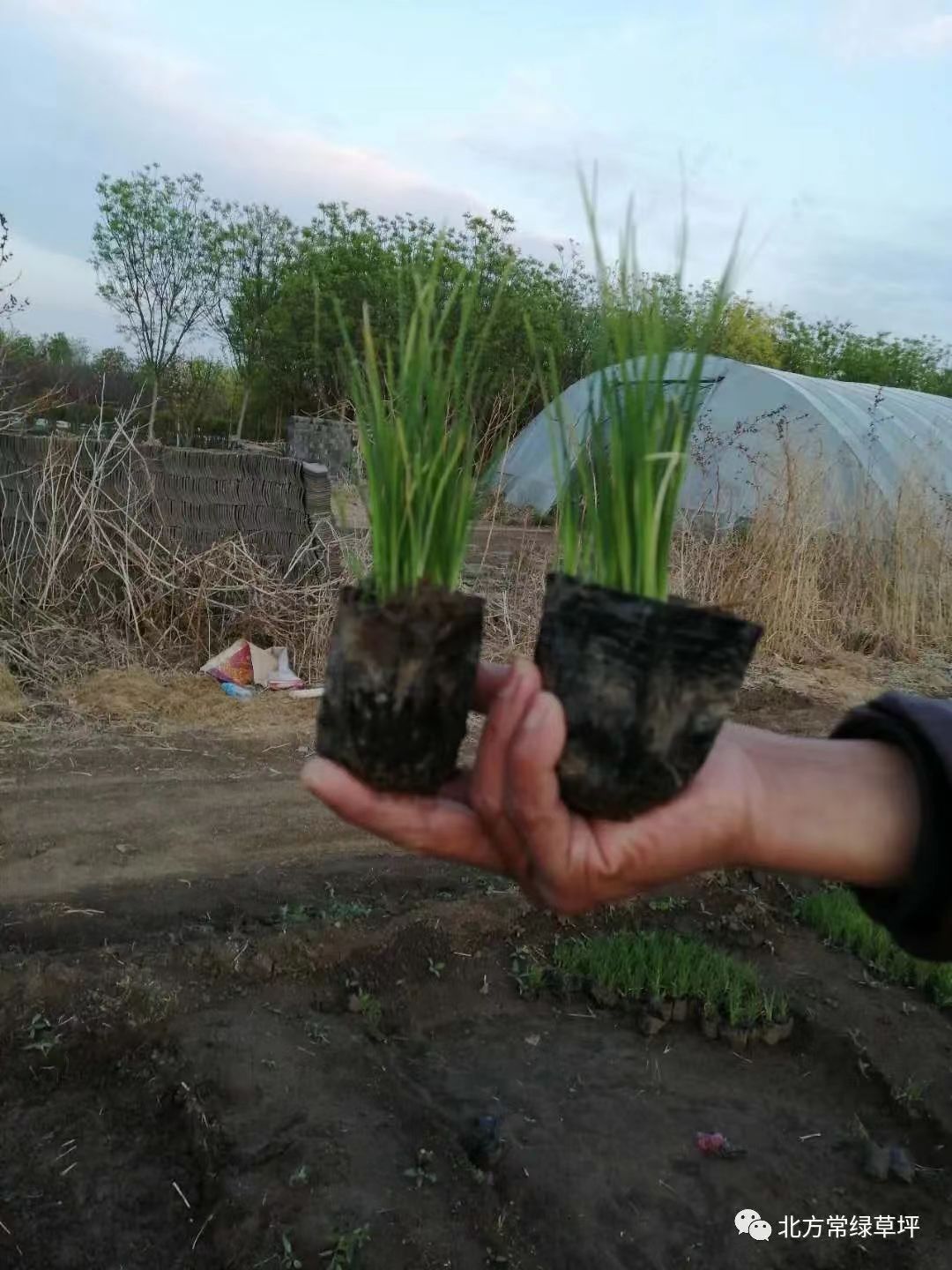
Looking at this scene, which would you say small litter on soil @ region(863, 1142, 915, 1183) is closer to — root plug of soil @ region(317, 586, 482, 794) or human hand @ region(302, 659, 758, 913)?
human hand @ region(302, 659, 758, 913)

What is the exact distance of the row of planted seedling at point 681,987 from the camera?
291cm

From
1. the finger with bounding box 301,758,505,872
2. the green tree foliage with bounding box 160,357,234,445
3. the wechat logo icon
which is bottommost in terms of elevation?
the wechat logo icon

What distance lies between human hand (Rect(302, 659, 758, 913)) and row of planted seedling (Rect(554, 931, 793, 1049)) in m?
1.79

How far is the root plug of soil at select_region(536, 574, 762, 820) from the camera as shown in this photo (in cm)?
120

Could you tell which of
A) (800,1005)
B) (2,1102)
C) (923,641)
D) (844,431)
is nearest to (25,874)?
(2,1102)

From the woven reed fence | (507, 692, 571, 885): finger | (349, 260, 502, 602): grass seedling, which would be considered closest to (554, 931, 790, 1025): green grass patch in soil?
(507, 692, 571, 885): finger

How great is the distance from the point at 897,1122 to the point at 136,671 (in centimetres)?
452

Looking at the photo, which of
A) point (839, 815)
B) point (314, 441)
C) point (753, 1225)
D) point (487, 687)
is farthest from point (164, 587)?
point (839, 815)

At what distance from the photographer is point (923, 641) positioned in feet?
28.3

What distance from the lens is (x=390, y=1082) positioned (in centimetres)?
257

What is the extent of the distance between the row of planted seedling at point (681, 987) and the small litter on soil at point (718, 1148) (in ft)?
1.49

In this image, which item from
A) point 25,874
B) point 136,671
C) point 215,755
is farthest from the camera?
point 136,671

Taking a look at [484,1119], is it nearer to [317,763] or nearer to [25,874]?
[317,763]

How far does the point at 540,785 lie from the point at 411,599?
30 cm
